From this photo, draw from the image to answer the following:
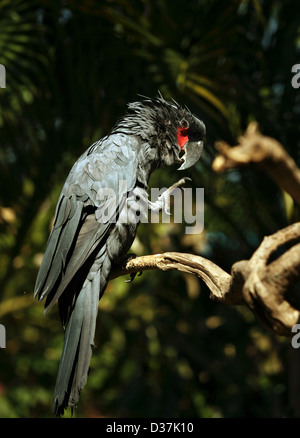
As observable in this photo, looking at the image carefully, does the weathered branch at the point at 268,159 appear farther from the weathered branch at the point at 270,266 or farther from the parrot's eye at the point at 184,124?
the parrot's eye at the point at 184,124

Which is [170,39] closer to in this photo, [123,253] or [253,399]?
[123,253]

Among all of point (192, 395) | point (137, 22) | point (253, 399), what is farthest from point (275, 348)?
point (137, 22)

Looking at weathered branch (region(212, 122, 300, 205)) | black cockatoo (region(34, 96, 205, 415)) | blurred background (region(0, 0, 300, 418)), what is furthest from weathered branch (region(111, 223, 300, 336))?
blurred background (region(0, 0, 300, 418))

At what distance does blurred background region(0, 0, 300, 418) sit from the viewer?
10.0 ft

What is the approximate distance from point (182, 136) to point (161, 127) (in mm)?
96

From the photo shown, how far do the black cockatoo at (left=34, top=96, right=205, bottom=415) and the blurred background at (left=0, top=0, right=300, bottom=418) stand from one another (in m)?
1.02

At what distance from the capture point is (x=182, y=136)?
1965mm

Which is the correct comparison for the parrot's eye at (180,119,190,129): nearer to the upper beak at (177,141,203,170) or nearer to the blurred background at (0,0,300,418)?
the upper beak at (177,141,203,170)

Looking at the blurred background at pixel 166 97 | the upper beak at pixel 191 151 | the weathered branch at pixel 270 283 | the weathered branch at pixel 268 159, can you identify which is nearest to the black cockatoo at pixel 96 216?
the upper beak at pixel 191 151

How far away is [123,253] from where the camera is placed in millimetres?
1816

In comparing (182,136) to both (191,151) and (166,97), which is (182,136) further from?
(166,97)

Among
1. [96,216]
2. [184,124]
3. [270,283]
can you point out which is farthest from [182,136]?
[270,283]

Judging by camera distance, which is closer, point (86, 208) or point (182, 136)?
point (86, 208)

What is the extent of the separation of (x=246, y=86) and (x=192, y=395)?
2441 mm
